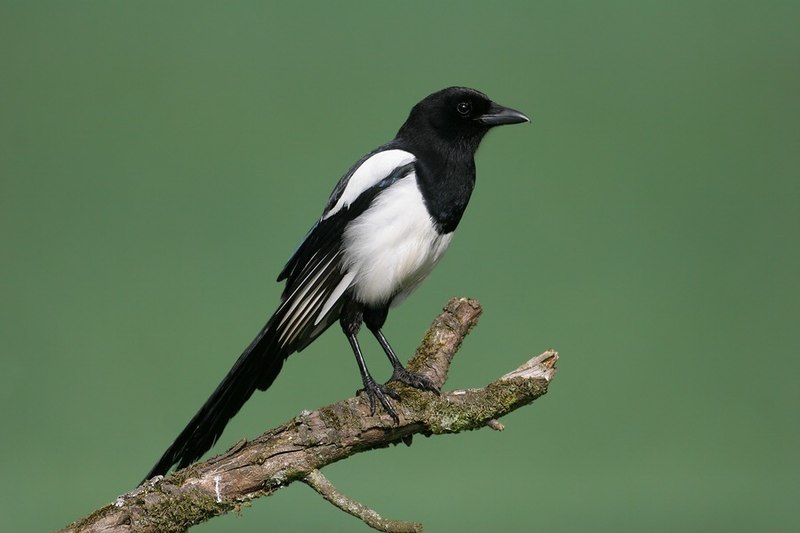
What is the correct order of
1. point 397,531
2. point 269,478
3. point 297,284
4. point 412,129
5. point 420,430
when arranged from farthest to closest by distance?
point 412,129
point 297,284
point 420,430
point 269,478
point 397,531

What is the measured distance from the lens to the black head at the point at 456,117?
2.89m

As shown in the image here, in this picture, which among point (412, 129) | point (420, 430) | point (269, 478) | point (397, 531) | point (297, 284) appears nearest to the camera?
point (397, 531)

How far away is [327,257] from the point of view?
277 cm

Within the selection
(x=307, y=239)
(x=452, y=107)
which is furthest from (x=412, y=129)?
(x=307, y=239)

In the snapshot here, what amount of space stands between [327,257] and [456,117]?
58cm

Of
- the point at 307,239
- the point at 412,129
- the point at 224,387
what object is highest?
the point at 412,129

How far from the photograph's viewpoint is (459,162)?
284 centimetres

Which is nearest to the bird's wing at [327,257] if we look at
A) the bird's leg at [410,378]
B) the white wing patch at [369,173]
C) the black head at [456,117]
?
the white wing patch at [369,173]

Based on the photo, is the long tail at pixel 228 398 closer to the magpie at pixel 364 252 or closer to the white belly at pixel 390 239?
the magpie at pixel 364 252

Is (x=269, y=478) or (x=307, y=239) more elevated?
(x=307, y=239)

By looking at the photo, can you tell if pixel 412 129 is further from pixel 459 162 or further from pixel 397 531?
pixel 397 531

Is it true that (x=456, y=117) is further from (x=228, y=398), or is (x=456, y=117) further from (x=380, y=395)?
(x=228, y=398)

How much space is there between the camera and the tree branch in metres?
2.27

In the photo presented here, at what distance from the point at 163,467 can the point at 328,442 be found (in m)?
0.50
